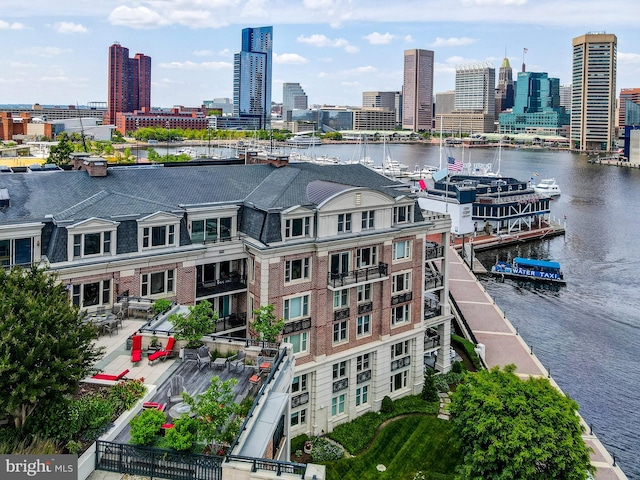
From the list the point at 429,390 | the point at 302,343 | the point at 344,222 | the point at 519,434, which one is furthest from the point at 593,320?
the point at 519,434

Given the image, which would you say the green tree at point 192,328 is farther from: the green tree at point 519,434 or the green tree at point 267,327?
the green tree at point 519,434

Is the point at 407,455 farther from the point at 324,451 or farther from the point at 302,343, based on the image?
the point at 302,343

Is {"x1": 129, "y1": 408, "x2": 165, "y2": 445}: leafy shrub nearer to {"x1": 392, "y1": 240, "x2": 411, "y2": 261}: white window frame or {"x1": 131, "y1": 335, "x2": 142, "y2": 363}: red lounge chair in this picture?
{"x1": 131, "y1": 335, "x2": 142, "y2": 363}: red lounge chair

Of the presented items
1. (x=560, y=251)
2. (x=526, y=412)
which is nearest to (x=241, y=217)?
(x=526, y=412)

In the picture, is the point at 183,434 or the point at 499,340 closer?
the point at 183,434

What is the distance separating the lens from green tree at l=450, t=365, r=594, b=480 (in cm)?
2742

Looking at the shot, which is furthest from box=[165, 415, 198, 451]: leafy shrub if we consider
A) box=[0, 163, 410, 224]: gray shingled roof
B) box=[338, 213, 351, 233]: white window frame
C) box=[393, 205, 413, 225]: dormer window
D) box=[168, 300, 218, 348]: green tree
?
box=[393, 205, 413, 225]: dormer window

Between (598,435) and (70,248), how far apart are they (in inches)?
1601

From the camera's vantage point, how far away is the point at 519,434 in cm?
2761

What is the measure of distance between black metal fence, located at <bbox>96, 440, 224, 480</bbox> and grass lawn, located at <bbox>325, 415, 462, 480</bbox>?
802 inches

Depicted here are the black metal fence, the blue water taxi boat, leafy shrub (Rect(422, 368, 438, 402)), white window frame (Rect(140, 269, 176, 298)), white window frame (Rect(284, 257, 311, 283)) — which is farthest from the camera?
the blue water taxi boat

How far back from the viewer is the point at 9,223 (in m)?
29.3

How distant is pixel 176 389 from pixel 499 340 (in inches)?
1788

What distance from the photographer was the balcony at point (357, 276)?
123 feet
